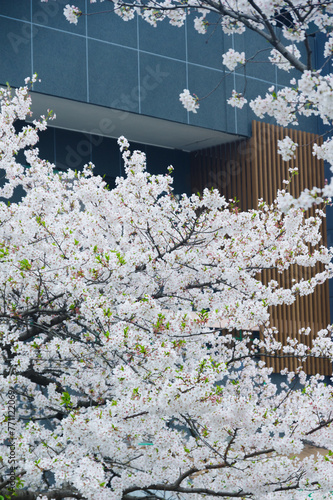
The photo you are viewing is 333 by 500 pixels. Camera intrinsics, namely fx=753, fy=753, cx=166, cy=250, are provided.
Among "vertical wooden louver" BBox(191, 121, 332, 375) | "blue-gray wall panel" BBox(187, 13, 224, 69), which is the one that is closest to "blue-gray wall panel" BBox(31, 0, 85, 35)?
"blue-gray wall panel" BBox(187, 13, 224, 69)

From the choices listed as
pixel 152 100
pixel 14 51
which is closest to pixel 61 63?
pixel 14 51

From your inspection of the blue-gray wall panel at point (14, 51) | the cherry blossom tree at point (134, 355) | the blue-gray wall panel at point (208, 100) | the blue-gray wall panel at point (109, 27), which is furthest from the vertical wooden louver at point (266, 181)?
the cherry blossom tree at point (134, 355)

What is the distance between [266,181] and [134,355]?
8.57m

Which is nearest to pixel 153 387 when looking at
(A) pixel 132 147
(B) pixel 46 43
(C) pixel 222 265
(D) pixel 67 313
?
(D) pixel 67 313

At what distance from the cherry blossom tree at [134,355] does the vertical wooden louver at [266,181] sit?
603 cm

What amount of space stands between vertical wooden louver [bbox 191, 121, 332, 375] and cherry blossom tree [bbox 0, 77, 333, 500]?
603 centimetres

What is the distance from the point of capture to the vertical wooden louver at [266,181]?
12.2m

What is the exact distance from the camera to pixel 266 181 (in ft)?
40.5

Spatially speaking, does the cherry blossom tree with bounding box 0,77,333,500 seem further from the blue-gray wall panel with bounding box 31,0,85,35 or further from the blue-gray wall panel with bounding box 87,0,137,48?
the blue-gray wall panel with bounding box 87,0,137,48

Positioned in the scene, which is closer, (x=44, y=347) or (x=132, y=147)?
(x=44, y=347)

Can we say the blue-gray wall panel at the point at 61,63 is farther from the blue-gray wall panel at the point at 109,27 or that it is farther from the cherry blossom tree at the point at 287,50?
the cherry blossom tree at the point at 287,50

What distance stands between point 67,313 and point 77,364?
1.58 feet

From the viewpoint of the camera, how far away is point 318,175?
533 inches

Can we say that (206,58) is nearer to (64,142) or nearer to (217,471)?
(64,142)
